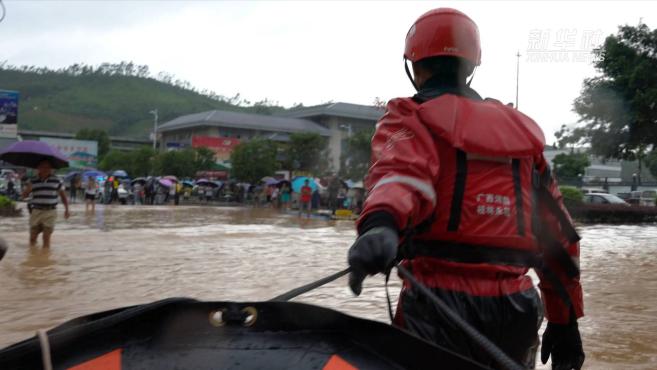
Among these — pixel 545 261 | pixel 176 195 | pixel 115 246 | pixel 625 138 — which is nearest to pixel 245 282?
pixel 115 246

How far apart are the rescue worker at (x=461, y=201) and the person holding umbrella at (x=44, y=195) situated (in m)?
8.51

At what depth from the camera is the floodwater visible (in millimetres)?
5441

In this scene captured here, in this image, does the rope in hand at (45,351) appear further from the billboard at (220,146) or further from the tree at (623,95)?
the billboard at (220,146)

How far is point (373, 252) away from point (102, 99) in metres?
139

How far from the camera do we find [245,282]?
749cm

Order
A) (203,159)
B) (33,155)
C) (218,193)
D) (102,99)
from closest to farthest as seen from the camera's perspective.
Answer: (33,155) < (218,193) < (203,159) < (102,99)

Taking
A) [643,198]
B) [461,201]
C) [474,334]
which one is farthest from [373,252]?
[643,198]

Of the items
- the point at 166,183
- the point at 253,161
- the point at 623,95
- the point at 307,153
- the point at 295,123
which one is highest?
the point at 295,123

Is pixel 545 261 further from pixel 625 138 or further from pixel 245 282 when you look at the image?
pixel 625 138

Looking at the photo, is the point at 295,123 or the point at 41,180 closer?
the point at 41,180

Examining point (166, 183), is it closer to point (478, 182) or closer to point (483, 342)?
point (478, 182)

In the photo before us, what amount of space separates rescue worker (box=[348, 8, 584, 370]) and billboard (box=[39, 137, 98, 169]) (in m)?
61.0

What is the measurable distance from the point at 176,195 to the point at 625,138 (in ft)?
72.7

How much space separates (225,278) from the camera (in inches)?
305
